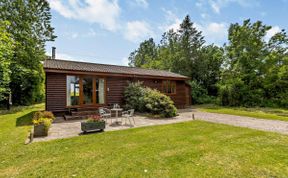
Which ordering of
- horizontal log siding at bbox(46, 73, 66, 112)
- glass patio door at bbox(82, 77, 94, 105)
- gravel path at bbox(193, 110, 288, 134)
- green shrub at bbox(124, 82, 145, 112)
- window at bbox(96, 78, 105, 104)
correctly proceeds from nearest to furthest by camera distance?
gravel path at bbox(193, 110, 288, 134) → horizontal log siding at bbox(46, 73, 66, 112) → glass patio door at bbox(82, 77, 94, 105) → window at bbox(96, 78, 105, 104) → green shrub at bbox(124, 82, 145, 112)

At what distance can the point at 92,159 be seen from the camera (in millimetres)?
3594

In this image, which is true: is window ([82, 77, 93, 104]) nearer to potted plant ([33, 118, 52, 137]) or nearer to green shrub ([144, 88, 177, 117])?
green shrub ([144, 88, 177, 117])

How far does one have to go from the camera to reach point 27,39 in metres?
15.4

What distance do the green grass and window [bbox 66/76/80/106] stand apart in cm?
A: 372

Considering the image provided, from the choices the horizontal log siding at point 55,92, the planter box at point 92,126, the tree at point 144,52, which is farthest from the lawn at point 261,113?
the tree at point 144,52

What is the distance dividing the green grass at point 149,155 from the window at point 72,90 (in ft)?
12.2

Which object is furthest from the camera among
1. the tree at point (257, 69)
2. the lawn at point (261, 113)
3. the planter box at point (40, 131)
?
the tree at point (257, 69)

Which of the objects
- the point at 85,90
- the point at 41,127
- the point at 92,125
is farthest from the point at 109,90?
the point at 41,127

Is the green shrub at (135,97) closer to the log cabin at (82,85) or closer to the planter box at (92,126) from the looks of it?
the log cabin at (82,85)

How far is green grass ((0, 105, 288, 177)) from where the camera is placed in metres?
3.07

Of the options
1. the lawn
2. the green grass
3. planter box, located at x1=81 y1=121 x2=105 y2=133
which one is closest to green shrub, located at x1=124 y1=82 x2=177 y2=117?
the green grass

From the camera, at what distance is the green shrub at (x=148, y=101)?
9305mm

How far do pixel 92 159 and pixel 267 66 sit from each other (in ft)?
60.5

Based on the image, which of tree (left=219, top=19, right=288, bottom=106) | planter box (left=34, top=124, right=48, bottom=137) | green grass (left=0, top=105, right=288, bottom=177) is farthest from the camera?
tree (left=219, top=19, right=288, bottom=106)
